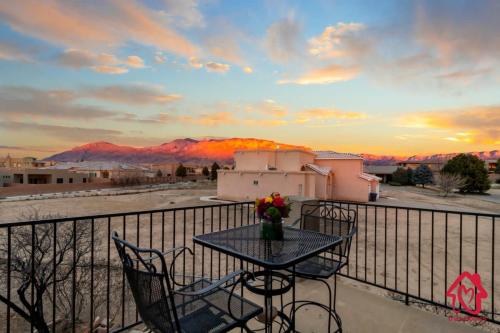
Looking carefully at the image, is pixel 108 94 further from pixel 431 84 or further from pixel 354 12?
pixel 431 84

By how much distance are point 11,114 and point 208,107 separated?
15.3 meters

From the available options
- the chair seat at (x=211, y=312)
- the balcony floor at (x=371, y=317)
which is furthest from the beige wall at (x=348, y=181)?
the chair seat at (x=211, y=312)

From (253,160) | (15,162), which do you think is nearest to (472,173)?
(253,160)

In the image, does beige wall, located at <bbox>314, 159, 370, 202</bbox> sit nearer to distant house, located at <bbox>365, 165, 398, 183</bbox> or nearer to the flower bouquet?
the flower bouquet

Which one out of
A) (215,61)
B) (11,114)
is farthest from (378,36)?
(11,114)

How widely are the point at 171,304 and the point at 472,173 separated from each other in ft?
120

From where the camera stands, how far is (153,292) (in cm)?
120

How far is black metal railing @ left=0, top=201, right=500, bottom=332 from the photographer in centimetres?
240

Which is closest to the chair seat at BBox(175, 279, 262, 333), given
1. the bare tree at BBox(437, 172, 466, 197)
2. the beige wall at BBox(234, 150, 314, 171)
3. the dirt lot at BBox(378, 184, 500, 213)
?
the beige wall at BBox(234, 150, 314, 171)

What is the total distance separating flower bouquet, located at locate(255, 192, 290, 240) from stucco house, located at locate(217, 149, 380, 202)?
15486 millimetres

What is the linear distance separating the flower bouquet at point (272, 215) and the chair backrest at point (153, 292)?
3.08ft

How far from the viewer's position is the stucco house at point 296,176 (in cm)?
1789

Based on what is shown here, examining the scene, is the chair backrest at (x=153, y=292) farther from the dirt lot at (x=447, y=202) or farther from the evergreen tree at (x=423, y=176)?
the evergreen tree at (x=423, y=176)

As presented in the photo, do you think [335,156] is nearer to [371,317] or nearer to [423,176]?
[371,317]
